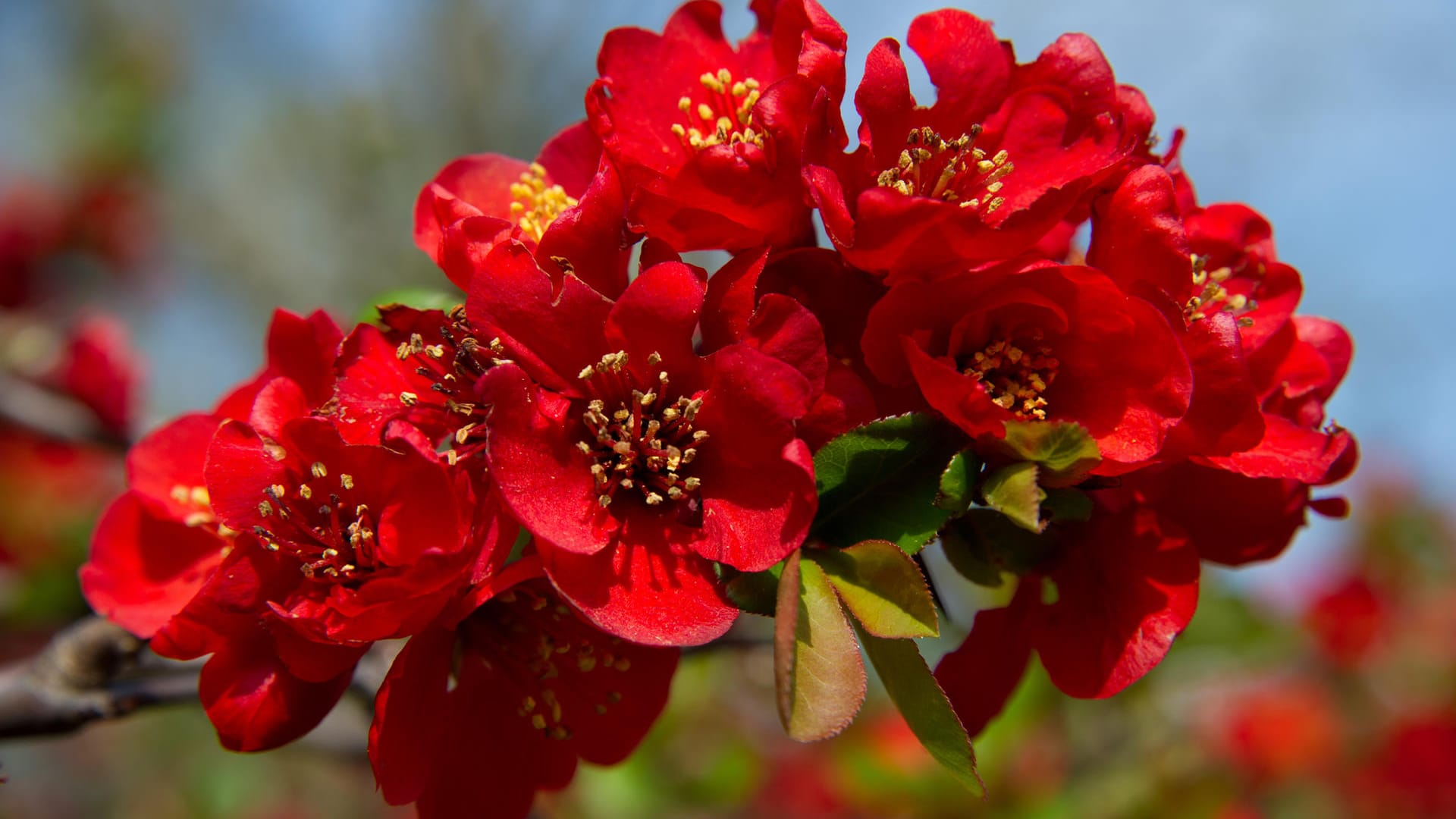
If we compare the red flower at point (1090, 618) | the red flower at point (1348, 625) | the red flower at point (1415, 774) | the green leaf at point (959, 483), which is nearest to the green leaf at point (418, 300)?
the green leaf at point (959, 483)

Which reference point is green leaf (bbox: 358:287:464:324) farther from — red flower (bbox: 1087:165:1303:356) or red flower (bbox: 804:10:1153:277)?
red flower (bbox: 1087:165:1303:356)

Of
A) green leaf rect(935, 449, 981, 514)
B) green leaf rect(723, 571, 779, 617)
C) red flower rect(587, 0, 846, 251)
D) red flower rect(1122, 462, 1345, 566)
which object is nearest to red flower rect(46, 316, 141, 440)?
red flower rect(587, 0, 846, 251)

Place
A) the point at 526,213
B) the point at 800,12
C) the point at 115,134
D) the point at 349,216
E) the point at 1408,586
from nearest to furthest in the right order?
1. the point at 800,12
2. the point at 526,213
3. the point at 1408,586
4. the point at 115,134
5. the point at 349,216

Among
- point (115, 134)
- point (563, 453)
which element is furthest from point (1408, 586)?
point (115, 134)

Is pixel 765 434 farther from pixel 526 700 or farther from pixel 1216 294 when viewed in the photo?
pixel 1216 294

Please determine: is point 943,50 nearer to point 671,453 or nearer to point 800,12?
point 800,12

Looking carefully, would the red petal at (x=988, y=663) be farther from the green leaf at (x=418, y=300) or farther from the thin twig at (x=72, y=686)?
the thin twig at (x=72, y=686)

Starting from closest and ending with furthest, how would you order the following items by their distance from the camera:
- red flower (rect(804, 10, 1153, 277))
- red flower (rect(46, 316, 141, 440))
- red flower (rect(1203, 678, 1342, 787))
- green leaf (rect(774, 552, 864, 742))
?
green leaf (rect(774, 552, 864, 742))
red flower (rect(804, 10, 1153, 277))
red flower (rect(46, 316, 141, 440))
red flower (rect(1203, 678, 1342, 787))
